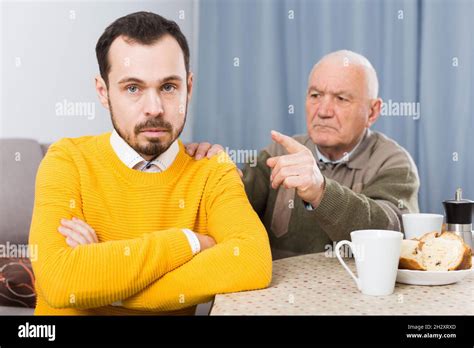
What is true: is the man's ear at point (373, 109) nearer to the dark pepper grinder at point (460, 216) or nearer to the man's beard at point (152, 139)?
the dark pepper grinder at point (460, 216)

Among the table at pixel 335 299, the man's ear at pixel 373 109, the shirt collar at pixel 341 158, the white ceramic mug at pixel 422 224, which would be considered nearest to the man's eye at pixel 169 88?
the table at pixel 335 299

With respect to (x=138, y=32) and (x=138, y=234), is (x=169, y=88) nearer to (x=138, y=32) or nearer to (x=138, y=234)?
(x=138, y=32)

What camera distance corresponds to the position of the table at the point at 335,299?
72 cm

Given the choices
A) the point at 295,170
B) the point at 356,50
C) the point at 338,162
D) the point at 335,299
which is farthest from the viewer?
the point at 356,50

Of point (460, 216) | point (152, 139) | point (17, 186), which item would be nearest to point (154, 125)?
point (152, 139)

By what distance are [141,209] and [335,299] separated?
354 mm

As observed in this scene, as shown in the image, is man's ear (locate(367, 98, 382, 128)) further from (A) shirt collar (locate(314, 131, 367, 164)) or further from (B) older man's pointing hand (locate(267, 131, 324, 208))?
(B) older man's pointing hand (locate(267, 131, 324, 208))

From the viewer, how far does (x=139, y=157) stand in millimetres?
969

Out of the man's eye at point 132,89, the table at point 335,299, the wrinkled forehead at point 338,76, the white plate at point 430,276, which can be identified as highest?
the wrinkled forehead at point 338,76

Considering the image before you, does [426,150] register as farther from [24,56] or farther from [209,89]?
[24,56]

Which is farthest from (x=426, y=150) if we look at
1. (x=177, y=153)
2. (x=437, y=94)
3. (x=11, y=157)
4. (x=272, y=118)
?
(x=11, y=157)

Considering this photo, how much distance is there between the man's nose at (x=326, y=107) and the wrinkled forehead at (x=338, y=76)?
2cm

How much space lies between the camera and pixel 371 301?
29.5 inches

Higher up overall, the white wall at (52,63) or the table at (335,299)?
the white wall at (52,63)
